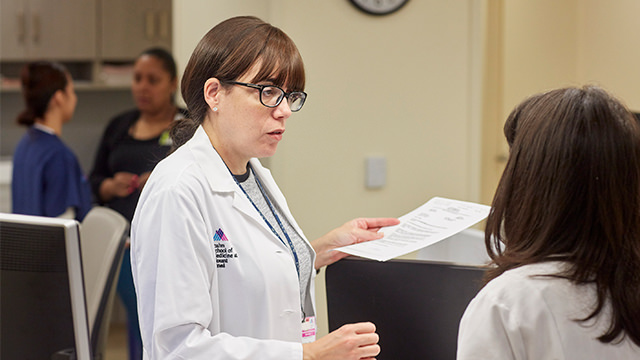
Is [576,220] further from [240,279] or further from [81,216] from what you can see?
[81,216]

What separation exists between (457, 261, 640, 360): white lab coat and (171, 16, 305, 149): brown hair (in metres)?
0.61

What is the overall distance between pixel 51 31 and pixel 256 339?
11.8ft

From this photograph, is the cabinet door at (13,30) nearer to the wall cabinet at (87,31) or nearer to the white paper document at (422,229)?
the wall cabinet at (87,31)

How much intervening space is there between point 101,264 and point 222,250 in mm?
816

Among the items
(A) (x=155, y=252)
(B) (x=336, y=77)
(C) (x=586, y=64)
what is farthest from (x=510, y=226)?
(C) (x=586, y=64)

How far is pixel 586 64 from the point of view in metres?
3.48

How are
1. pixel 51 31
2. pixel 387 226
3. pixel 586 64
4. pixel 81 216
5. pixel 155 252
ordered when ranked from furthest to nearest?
pixel 51 31 < pixel 586 64 < pixel 81 216 < pixel 387 226 < pixel 155 252

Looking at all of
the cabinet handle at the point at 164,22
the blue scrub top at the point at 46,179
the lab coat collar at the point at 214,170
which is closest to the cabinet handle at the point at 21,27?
the cabinet handle at the point at 164,22

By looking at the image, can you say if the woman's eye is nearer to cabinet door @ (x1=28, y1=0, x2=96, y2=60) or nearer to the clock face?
the clock face

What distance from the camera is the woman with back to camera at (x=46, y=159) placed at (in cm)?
273

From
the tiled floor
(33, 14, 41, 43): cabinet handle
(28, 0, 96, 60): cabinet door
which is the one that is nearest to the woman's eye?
the tiled floor

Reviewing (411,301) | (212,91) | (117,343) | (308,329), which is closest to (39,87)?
(117,343)

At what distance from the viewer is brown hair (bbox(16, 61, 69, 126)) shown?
287cm

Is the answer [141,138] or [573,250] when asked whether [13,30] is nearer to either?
[141,138]
